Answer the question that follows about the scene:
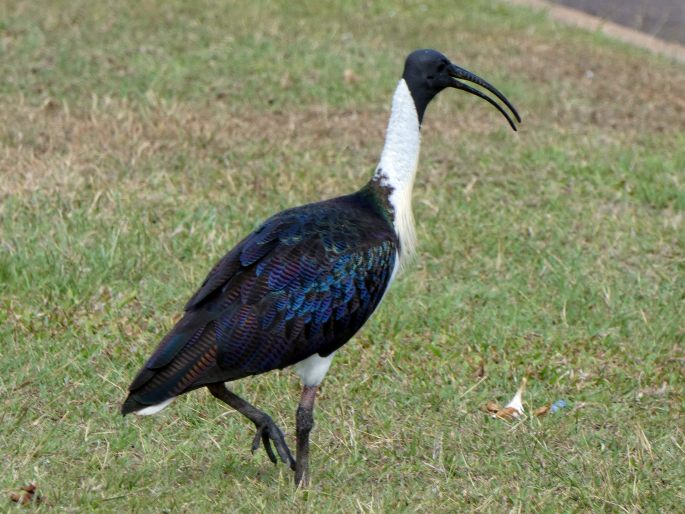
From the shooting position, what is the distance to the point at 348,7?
12.3 m

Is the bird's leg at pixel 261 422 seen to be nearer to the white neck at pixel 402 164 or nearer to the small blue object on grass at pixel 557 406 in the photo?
the white neck at pixel 402 164

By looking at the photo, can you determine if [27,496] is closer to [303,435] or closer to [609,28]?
[303,435]

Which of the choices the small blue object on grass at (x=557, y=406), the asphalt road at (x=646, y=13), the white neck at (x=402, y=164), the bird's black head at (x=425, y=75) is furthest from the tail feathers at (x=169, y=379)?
the asphalt road at (x=646, y=13)

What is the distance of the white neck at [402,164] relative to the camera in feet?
15.9

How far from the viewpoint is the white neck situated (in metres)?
4.85

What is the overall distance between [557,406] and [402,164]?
1.29 m

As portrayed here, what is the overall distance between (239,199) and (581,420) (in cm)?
296

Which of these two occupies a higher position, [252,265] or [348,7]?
[252,265]

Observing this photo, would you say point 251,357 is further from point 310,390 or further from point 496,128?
point 496,128

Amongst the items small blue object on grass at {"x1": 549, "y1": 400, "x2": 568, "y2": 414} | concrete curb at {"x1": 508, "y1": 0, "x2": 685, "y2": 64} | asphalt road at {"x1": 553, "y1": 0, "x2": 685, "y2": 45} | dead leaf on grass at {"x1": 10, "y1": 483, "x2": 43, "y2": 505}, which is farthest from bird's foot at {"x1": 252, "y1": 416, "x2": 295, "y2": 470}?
asphalt road at {"x1": 553, "y1": 0, "x2": 685, "y2": 45}

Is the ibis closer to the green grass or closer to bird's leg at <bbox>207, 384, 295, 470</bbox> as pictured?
bird's leg at <bbox>207, 384, 295, 470</bbox>

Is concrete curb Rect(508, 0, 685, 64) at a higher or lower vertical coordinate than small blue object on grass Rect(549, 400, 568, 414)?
lower

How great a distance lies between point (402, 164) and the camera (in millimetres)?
4883

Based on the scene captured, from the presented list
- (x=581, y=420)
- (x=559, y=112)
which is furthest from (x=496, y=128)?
(x=581, y=420)
